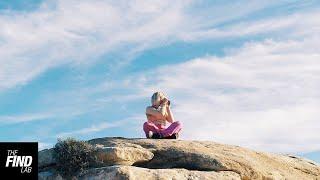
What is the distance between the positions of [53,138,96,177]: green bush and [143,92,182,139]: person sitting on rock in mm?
3602

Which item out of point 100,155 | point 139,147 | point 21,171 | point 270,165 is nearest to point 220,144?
point 270,165

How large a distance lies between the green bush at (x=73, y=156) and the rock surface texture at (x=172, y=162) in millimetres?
306

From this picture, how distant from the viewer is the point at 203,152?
27.2 metres

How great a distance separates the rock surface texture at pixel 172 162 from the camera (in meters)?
25.0

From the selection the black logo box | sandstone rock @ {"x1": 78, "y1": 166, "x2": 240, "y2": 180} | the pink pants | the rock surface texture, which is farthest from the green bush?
the pink pants

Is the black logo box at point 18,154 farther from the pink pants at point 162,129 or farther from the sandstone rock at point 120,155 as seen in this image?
the pink pants at point 162,129

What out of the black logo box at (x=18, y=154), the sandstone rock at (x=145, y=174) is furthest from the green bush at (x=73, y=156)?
the black logo box at (x=18, y=154)

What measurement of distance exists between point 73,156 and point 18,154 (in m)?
2.29

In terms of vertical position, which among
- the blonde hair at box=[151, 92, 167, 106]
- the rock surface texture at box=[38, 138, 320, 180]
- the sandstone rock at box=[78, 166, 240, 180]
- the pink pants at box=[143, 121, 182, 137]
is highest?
the blonde hair at box=[151, 92, 167, 106]

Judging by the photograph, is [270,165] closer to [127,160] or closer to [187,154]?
[187,154]

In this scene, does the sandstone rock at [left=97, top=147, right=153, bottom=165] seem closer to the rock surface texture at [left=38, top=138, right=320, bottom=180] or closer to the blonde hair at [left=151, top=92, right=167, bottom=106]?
the rock surface texture at [left=38, top=138, right=320, bottom=180]

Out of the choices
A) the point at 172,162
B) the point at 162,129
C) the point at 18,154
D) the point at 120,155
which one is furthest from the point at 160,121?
the point at 18,154

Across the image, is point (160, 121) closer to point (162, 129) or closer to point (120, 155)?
point (162, 129)

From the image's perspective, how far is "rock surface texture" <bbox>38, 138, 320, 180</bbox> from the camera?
25016mm
